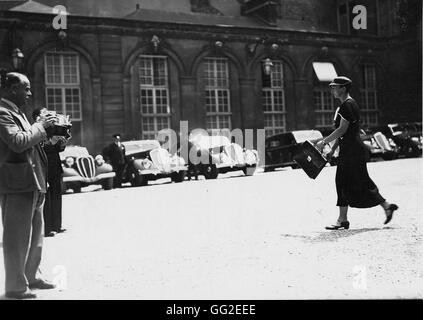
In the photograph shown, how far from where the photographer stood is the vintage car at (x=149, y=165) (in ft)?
49.9

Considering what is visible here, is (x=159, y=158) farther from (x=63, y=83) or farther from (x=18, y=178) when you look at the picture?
(x=18, y=178)

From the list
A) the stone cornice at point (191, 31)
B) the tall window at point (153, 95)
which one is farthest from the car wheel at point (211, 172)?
the stone cornice at point (191, 31)

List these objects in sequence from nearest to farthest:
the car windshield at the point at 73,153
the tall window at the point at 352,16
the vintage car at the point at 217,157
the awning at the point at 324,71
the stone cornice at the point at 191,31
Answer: the car windshield at the point at 73,153 < the vintage car at the point at 217,157 < the stone cornice at the point at 191,31 < the awning at the point at 324,71 < the tall window at the point at 352,16

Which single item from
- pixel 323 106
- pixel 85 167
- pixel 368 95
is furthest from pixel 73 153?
pixel 368 95

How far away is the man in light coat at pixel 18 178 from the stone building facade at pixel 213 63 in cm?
1671

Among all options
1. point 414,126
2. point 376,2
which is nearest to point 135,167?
point 414,126

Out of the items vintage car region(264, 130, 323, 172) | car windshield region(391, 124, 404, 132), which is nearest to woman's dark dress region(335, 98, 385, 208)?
vintage car region(264, 130, 323, 172)

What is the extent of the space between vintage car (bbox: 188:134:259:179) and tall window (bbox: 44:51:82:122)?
6.26 meters

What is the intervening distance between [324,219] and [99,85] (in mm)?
15856

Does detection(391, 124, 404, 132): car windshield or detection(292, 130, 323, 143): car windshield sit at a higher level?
detection(391, 124, 404, 132): car windshield

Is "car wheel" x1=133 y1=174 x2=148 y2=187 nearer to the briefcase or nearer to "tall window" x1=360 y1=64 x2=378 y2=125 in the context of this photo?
the briefcase

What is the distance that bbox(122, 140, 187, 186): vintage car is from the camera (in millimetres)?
15218

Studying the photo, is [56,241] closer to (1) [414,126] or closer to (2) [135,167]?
(2) [135,167]

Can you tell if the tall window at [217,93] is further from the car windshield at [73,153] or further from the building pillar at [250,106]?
the car windshield at [73,153]
